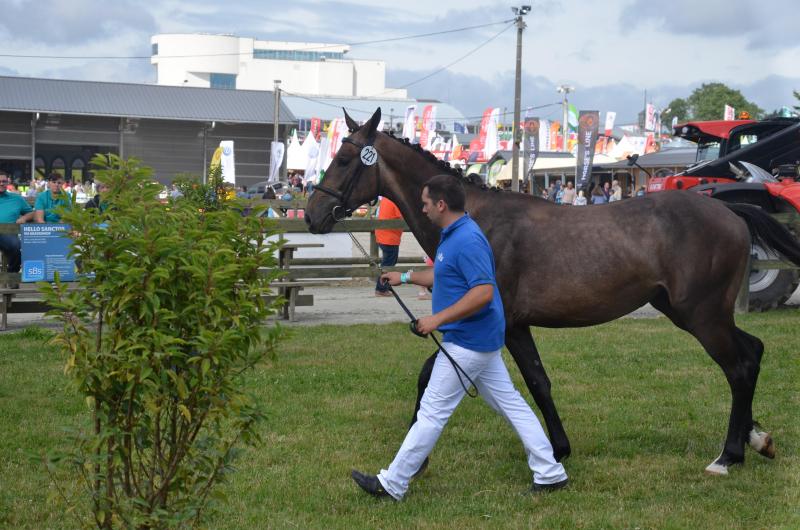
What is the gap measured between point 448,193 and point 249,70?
436 ft

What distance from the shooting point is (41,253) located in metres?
12.6

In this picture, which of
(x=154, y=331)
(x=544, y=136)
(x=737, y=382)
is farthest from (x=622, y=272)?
(x=544, y=136)

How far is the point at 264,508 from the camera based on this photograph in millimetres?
5738

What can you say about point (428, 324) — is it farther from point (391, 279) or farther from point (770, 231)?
point (770, 231)

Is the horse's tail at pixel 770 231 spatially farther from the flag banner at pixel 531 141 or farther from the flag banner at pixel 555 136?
the flag banner at pixel 555 136

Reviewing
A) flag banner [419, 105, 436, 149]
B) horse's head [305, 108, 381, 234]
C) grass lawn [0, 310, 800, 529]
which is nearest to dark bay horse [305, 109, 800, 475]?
grass lawn [0, 310, 800, 529]

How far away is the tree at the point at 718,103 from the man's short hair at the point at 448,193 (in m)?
92.9

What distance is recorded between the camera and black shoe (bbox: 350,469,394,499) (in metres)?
5.91

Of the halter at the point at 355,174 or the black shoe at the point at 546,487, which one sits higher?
the halter at the point at 355,174

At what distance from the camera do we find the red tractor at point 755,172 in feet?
46.6

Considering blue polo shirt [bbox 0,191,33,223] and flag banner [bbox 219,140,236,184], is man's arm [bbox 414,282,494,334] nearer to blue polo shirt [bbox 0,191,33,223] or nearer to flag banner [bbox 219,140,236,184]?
blue polo shirt [bbox 0,191,33,223]

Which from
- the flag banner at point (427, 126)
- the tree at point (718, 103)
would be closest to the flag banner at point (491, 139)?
the flag banner at point (427, 126)

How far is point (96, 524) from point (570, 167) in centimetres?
4945

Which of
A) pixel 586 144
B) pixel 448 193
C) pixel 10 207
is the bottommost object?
pixel 10 207
